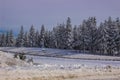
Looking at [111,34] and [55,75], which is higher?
[111,34]

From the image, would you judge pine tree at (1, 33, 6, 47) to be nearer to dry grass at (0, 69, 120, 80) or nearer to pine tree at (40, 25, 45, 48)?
pine tree at (40, 25, 45, 48)

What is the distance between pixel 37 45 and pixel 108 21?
43.1m

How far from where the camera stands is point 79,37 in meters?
110

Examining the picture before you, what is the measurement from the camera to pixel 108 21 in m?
96.8

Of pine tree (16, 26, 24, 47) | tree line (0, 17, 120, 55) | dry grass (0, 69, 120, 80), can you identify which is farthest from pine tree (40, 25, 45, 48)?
dry grass (0, 69, 120, 80)

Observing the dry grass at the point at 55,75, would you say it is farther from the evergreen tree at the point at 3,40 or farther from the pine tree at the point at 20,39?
the evergreen tree at the point at 3,40

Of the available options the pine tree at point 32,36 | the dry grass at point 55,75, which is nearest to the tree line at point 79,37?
the pine tree at point 32,36

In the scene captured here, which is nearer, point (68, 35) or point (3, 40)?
point (68, 35)

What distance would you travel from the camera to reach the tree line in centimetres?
9531

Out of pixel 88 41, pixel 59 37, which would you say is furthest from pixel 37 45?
pixel 88 41

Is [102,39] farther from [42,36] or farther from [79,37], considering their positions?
[42,36]

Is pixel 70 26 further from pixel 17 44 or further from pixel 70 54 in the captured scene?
pixel 17 44

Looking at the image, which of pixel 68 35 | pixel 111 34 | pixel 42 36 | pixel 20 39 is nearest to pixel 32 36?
pixel 20 39

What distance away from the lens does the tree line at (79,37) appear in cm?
9531
